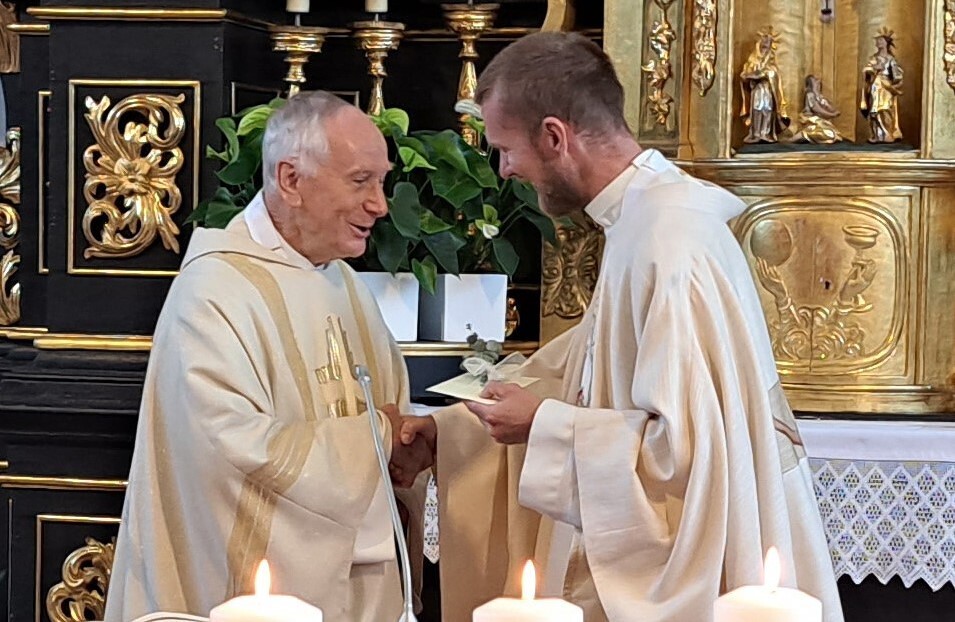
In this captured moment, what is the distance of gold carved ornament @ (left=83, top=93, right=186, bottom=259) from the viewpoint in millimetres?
5000

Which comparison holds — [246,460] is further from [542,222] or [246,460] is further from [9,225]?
[9,225]

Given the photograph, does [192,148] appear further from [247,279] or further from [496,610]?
[496,610]

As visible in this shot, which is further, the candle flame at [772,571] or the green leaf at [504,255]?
the green leaf at [504,255]

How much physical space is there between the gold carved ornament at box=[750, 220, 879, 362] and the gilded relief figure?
322 mm

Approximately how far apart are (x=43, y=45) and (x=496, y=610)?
4.19 metres

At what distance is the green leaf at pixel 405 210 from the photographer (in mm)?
4730

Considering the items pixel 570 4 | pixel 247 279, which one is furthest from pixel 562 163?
pixel 570 4

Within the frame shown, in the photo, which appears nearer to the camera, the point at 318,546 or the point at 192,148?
the point at 318,546

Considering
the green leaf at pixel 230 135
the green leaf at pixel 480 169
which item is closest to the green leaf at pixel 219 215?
the green leaf at pixel 230 135

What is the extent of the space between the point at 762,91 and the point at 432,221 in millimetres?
1214

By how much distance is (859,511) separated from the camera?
4527 millimetres

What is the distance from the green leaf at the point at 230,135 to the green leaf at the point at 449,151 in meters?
0.59

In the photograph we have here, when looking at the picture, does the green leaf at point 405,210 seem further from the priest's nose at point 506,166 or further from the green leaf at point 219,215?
the priest's nose at point 506,166

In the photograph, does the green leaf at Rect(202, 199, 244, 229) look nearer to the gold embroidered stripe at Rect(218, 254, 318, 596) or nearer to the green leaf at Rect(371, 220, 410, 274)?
the green leaf at Rect(371, 220, 410, 274)
